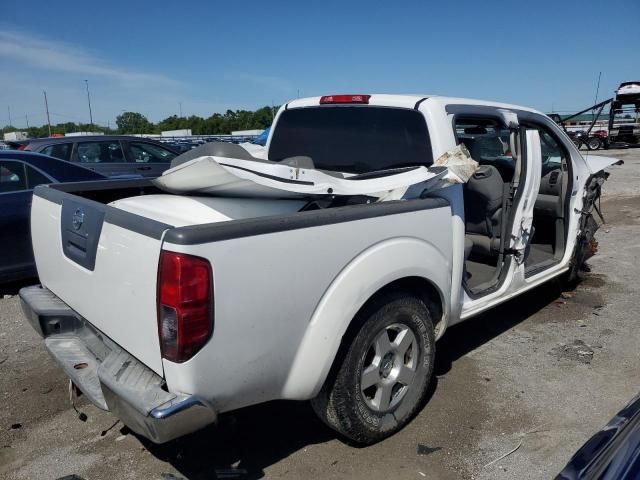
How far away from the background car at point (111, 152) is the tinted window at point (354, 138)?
5.62 metres

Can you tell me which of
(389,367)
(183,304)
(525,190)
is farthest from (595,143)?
(183,304)

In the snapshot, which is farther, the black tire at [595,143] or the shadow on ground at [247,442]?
the black tire at [595,143]

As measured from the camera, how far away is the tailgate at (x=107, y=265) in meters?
2.18

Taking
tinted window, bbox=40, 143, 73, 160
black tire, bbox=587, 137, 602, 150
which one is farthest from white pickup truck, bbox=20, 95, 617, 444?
black tire, bbox=587, 137, 602, 150

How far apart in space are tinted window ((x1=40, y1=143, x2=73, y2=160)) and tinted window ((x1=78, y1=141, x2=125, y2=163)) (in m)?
0.18

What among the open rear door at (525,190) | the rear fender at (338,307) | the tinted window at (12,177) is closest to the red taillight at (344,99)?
the open rear door at (525,190)

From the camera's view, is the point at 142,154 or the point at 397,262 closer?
the point at 397,262

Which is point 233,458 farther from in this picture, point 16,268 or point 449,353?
point 16,268

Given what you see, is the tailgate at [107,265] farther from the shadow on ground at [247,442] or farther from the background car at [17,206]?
the background car at [17,206]

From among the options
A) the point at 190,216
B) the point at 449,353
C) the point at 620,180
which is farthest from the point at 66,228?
the point at 620,180

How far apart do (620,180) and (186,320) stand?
15453 millimetres

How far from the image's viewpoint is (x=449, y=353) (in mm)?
4148

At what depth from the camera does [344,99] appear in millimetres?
3863

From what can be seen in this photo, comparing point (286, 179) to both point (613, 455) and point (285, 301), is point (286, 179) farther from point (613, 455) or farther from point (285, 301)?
point (613, 455)
